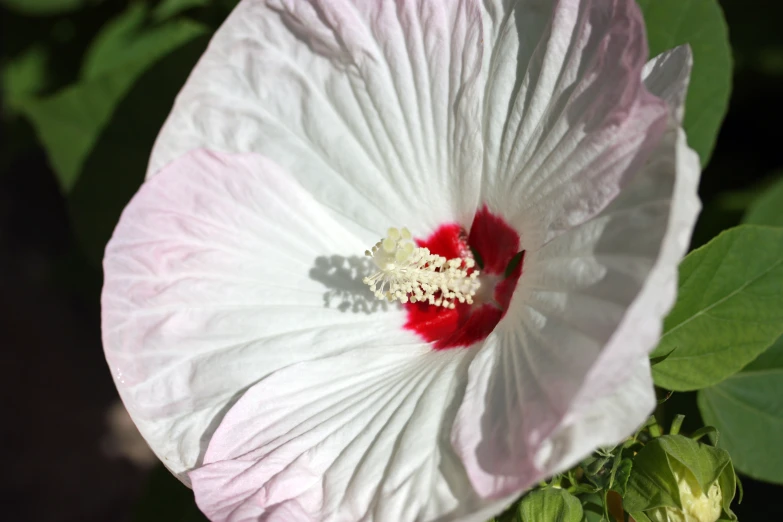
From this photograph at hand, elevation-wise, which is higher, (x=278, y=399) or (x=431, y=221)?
(x=431, y=221)

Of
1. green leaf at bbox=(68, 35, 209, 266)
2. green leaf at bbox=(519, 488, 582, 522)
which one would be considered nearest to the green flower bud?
green leaf at bbox=(519, 488, 582, 522)

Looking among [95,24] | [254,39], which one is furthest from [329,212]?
[95,24]

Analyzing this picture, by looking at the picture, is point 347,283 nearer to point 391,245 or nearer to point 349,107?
point 391,245

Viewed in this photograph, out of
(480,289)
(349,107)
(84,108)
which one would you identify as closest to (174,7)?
(84,108)

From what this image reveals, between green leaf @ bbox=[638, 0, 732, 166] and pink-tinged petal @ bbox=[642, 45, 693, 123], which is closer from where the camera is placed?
pink-tinged petal @ bbox=[642, 45, 693, 123]

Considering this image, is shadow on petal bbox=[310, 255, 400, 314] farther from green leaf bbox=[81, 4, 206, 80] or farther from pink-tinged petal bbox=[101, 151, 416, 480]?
green leaf bbox=[81, 4, 206, 80]

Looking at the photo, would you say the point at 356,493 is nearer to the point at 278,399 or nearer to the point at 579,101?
the point at 278,399

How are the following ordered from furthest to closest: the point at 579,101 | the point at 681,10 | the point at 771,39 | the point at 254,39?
1. the point at 771,39
2. the point at 681,10
3. the point at 254,39
4. the point at 579,101

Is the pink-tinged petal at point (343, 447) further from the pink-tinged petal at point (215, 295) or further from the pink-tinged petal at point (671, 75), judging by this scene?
the pink-tinged petal at point (671, 75)
